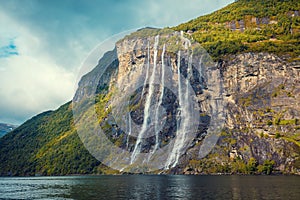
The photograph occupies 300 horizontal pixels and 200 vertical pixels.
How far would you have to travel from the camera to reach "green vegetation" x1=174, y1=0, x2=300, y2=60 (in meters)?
114

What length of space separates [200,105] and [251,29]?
1885 inches

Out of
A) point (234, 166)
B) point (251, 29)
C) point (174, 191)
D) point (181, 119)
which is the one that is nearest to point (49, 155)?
point (181, 119)

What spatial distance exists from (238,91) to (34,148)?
11847 centimetres

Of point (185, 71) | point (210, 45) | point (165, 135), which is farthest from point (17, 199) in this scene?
point (210, 45)

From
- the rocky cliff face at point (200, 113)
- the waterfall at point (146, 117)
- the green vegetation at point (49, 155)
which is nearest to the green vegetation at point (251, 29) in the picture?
the rocky cliff face at point (200, 113)

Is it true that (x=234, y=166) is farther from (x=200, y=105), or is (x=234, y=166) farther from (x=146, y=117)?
(x=146, y=117)

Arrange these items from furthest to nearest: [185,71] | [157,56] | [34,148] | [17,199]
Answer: [34,148] → [157,56] → [185,71] → [17,199]

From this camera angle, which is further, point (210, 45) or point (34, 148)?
point (34, 148)

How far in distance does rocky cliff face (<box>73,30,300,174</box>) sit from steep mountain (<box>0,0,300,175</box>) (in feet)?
1.00

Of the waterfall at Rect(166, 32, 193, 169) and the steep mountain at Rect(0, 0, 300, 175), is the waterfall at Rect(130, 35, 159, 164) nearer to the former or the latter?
the steep mountain at Rect(0, 0, 300, 175)

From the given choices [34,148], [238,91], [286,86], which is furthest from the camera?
[34,148]

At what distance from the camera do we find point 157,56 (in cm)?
13562

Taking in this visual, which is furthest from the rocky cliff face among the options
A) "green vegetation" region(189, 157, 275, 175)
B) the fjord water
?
the fjord water

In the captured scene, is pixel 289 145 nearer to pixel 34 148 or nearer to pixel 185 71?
pixel 185 71
